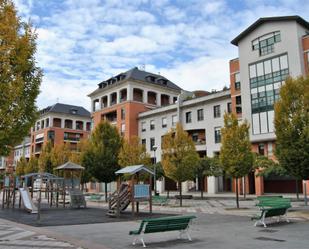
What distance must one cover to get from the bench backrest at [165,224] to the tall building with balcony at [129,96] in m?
47.0

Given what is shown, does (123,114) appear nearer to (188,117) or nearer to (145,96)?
(145,96)

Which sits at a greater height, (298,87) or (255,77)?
A: (255,77)

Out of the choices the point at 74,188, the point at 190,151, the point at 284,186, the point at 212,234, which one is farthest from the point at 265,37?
the point at 212,234

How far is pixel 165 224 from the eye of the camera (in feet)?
35.2

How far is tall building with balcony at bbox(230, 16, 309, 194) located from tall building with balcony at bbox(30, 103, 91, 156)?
51.5 metres

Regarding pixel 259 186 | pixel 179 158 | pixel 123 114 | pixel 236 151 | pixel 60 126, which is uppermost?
pixel 60 126

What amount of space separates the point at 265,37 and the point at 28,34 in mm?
35368

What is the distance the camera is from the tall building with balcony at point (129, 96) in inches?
2363

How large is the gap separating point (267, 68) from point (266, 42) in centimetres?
312

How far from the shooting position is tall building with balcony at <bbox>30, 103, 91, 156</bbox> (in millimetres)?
85438

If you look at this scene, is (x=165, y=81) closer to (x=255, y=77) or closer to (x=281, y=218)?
(x=255, y=77)

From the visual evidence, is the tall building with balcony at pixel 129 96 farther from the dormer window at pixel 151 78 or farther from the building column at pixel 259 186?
the building column at pixel 259 186

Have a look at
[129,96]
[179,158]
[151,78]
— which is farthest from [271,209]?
[151,78]

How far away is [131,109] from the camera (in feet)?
197
